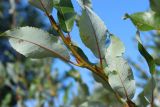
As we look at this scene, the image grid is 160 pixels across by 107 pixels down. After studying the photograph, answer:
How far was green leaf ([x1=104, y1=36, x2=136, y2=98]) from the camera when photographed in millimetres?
608

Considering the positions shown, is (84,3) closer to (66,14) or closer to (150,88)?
(66,14)

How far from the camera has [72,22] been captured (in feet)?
2.16

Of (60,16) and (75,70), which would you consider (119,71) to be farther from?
(75,70)

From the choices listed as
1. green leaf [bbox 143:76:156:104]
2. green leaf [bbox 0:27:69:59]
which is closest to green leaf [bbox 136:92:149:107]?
green leaf [bbox 143:76:156:104]

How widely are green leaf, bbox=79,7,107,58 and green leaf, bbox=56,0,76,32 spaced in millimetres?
32

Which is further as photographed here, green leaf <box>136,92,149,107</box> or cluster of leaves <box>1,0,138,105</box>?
green leaf <box>136,92,149,107</box>

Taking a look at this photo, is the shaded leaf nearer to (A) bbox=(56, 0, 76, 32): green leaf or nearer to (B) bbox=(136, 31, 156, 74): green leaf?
(B) bbox=(136, 31, 156, 74): green leaf

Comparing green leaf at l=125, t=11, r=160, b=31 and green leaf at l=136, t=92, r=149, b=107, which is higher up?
green leaf at l=125, t=11, r=160, b=31

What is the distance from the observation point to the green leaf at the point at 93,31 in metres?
0.61

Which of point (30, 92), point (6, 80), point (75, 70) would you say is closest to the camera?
point (75, 70)

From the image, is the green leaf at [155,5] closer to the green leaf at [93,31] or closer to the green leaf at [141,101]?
the green leaf at [93,31]

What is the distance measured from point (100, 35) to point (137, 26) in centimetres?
Answer: 6

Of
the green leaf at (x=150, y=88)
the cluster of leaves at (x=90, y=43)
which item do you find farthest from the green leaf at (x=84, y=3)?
the green leaf at (x=150, y=88)

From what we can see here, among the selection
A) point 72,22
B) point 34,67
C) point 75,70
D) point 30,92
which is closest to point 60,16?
point 72,22
